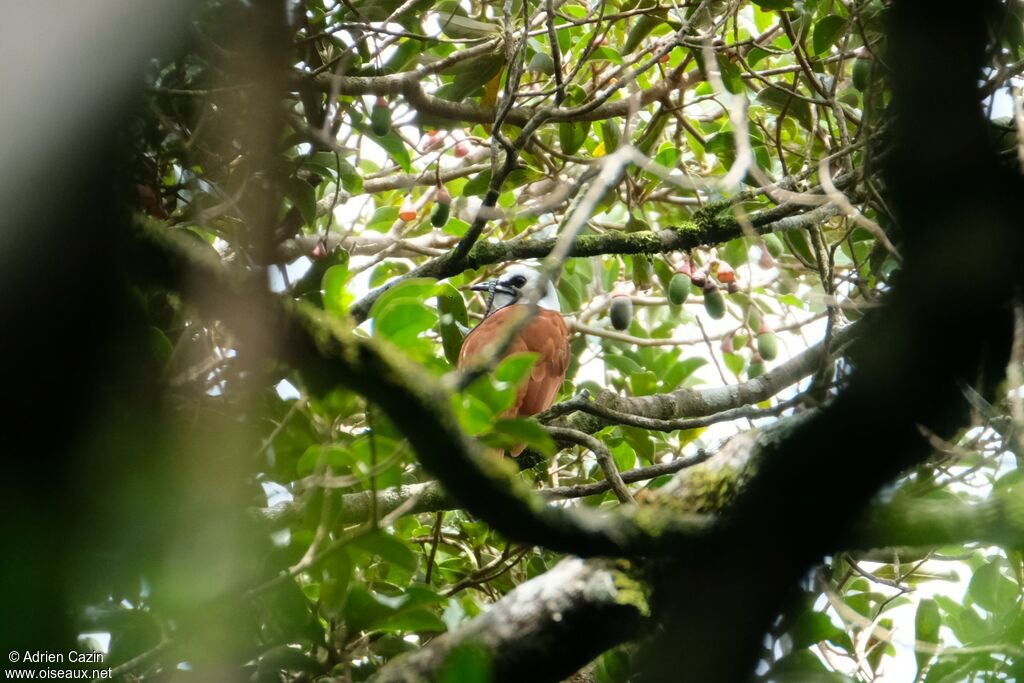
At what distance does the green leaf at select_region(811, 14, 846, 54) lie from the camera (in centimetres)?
262

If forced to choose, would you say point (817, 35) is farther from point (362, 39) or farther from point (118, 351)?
point (118, 351)

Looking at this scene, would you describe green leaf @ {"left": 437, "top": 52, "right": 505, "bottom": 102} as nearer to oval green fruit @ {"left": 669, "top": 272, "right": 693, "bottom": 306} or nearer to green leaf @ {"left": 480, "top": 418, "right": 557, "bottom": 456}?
oval green fruit @ {"left": 669, "top": 272, "right": 693, "bottom": 306}

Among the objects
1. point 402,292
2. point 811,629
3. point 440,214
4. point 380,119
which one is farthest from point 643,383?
point 402,292

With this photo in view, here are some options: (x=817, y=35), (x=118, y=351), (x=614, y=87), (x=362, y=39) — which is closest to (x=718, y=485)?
(x=118, y=351)

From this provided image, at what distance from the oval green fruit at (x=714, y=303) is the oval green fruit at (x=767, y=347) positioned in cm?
19

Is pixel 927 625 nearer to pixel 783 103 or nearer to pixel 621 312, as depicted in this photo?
pixel 621 312

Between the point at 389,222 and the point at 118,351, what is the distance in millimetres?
2290

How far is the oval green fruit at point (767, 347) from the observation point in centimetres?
313

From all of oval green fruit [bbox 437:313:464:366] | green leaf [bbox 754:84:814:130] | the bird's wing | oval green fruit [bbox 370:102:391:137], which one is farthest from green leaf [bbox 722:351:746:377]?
oval green fruit [bbox 370:102:391:137]

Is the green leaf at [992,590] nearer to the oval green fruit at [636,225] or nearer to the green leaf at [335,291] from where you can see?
the oval green fruit at [636,225]

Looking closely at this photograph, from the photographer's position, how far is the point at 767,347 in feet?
10.3

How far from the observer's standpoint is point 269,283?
3.95ft

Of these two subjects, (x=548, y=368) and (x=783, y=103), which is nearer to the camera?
(x=783, y=103)

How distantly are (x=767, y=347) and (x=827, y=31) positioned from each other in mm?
1102
